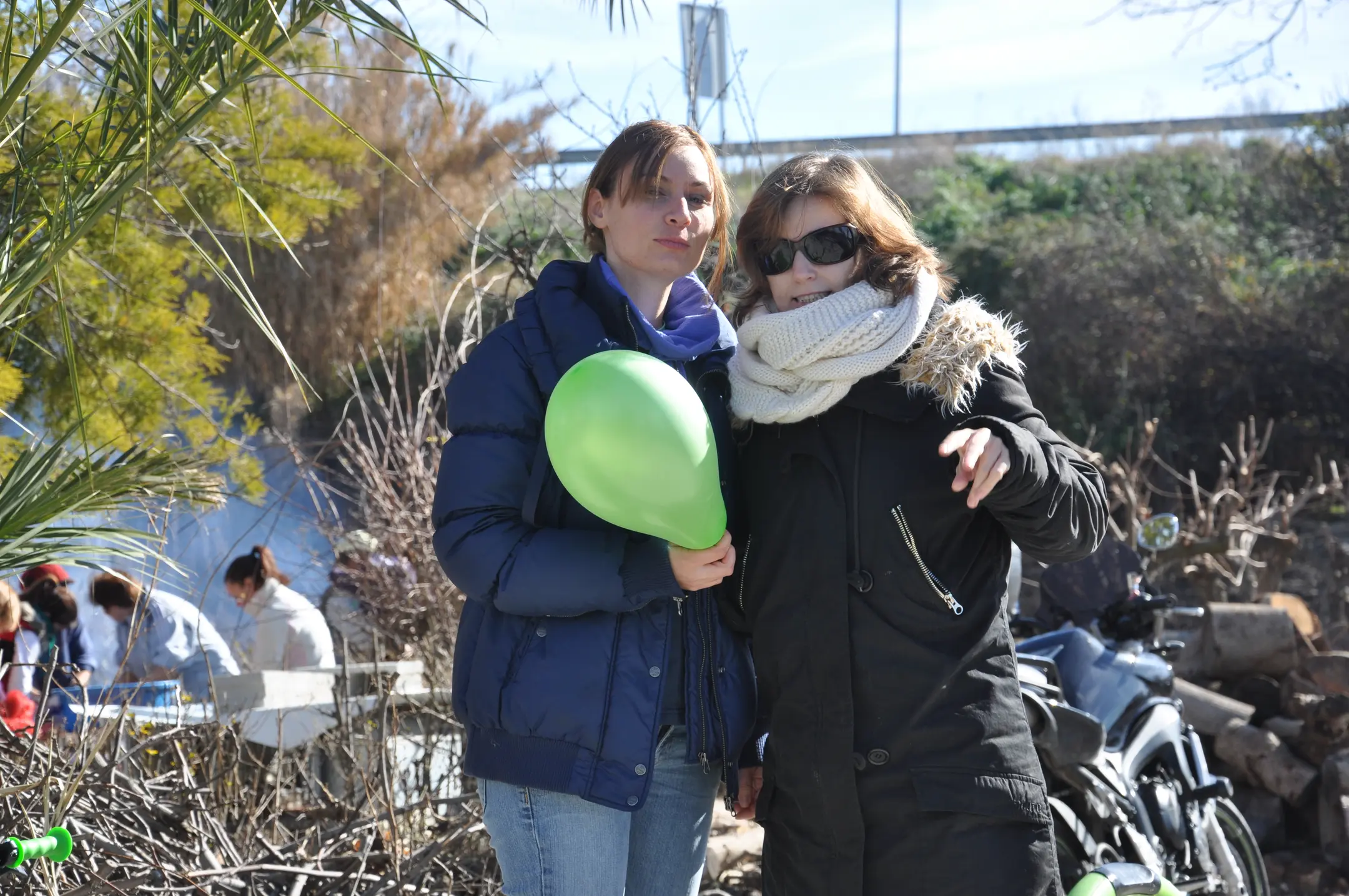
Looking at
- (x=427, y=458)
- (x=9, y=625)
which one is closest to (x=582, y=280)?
(x=9, y=625)

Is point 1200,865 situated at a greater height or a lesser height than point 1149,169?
lesser

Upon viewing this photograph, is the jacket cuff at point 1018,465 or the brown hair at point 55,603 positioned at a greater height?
the jacket cuff at point 1018,465

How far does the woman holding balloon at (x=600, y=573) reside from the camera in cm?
175

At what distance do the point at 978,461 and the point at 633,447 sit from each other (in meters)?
0.46

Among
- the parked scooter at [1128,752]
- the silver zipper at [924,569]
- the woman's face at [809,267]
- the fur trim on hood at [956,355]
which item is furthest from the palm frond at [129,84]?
the parked scooter at [1128,752]

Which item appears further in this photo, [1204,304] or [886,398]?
[1204,304]

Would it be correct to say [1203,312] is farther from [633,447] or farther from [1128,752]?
[633,447]

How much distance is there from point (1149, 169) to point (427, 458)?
47.8 feet

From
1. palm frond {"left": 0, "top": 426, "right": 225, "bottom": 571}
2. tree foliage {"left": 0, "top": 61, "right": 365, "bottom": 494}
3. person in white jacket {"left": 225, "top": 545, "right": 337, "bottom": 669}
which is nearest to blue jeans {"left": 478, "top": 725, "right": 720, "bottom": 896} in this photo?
palm frond {"left": 0, "top": 426, "right": 225, "bottom": 571}

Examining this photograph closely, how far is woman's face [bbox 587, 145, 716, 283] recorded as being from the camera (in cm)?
196

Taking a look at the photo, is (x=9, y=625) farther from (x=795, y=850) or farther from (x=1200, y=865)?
(x=1200, y=865)

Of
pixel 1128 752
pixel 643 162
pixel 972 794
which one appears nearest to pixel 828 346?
pixel 643 162

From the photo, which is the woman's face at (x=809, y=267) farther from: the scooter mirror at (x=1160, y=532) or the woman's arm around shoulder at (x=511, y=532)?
the scooter mirror at (x=1160, y=532)

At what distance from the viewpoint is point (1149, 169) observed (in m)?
18.1
